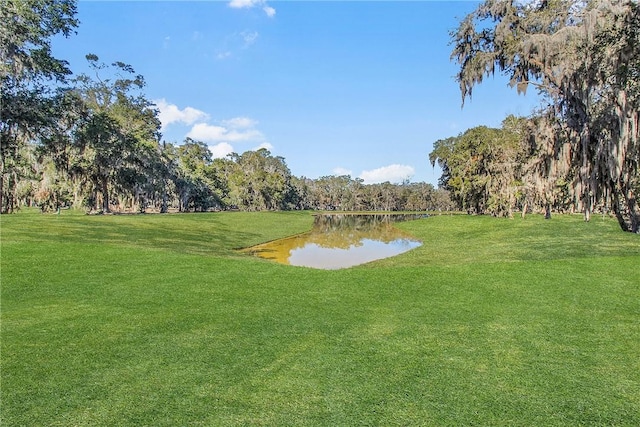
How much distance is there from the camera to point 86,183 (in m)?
41.0

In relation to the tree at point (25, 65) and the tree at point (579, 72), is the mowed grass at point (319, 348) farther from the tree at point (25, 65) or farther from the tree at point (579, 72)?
the tree at point (25, 65)

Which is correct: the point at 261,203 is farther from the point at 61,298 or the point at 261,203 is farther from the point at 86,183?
the point at 61,298

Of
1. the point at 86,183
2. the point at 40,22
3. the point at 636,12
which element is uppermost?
the point at 40,22

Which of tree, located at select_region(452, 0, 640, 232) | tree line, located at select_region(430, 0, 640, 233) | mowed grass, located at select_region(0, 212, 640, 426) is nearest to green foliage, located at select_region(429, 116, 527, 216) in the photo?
tree line, located at select_region(430, 0, 640, 233)

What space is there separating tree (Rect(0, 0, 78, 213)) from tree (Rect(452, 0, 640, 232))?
18432 mm

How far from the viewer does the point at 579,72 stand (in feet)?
45.9

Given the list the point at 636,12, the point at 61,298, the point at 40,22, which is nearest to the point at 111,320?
the point at 61,298

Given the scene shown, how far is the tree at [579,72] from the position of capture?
11766 millimetres

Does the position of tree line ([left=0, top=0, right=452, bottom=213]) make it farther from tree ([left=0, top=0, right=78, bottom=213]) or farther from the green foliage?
the green foliage

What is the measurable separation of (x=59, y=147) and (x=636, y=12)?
27036mm

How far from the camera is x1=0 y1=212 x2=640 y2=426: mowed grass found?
3848 millimetres

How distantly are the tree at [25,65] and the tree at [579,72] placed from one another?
18432mm

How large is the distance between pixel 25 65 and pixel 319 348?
19519 mm

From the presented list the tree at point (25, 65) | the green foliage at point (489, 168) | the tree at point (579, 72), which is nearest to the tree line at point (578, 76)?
the tree at point (579, 72)
